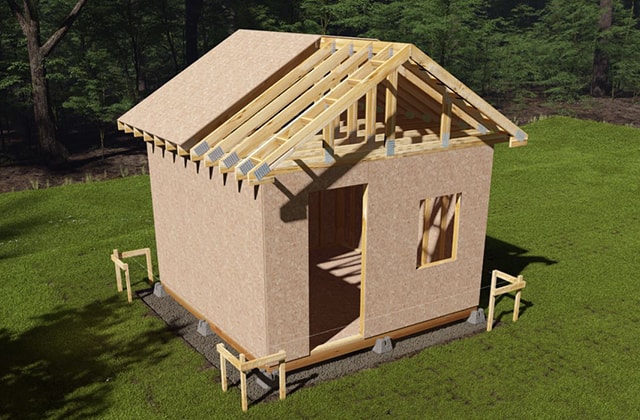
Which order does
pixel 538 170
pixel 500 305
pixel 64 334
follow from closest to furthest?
1. pixel 64 334
2. pixel 500 305
3. pixel 538 170

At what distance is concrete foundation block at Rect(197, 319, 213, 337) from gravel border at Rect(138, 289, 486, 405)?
82 millimetres

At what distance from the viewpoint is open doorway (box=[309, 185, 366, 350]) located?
13260 mm

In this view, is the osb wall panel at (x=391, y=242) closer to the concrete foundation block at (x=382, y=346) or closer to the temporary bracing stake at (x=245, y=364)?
the concrete foundation block at (x=382, y=346)

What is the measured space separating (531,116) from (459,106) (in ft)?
109

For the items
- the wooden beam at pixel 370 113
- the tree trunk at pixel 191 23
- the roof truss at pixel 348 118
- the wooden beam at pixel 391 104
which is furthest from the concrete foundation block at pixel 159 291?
the tree trunk at pixel 191 23

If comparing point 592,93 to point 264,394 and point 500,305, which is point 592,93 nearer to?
point 500,305

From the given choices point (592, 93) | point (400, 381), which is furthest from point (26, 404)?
point (592, 93)

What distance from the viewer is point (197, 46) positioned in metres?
45.8

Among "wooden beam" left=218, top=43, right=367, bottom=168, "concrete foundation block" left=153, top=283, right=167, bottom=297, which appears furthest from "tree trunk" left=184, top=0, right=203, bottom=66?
"wooden beam" left=218, top=43, right=367, bottom=168

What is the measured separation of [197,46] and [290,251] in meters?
38.2

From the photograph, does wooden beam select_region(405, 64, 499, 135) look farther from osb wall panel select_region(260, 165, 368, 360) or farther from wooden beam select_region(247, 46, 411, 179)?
osb wall panel select_region(260, 165, 368, 360)

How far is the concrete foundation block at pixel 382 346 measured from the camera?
502 inches

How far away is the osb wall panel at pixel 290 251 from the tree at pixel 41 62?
914 inches

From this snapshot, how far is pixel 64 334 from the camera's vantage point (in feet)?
45.3
